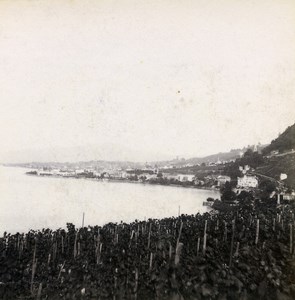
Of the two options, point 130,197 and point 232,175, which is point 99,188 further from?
point 232,175

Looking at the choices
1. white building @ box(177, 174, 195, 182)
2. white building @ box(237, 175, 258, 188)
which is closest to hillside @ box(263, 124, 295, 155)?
white building @ box(237, 175, 258, 188)

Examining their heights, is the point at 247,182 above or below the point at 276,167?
below

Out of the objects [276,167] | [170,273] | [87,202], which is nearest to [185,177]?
[87,202]

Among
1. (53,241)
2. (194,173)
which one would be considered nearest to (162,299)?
(53,241)

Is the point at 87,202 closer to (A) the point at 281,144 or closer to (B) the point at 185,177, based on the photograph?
(B) the point at 185,177

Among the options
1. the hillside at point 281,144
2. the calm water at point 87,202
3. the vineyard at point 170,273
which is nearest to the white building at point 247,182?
the hillside at point 281,144

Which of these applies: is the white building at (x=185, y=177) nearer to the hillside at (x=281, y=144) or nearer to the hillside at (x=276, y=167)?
the hillside at (x=276, y=167)
